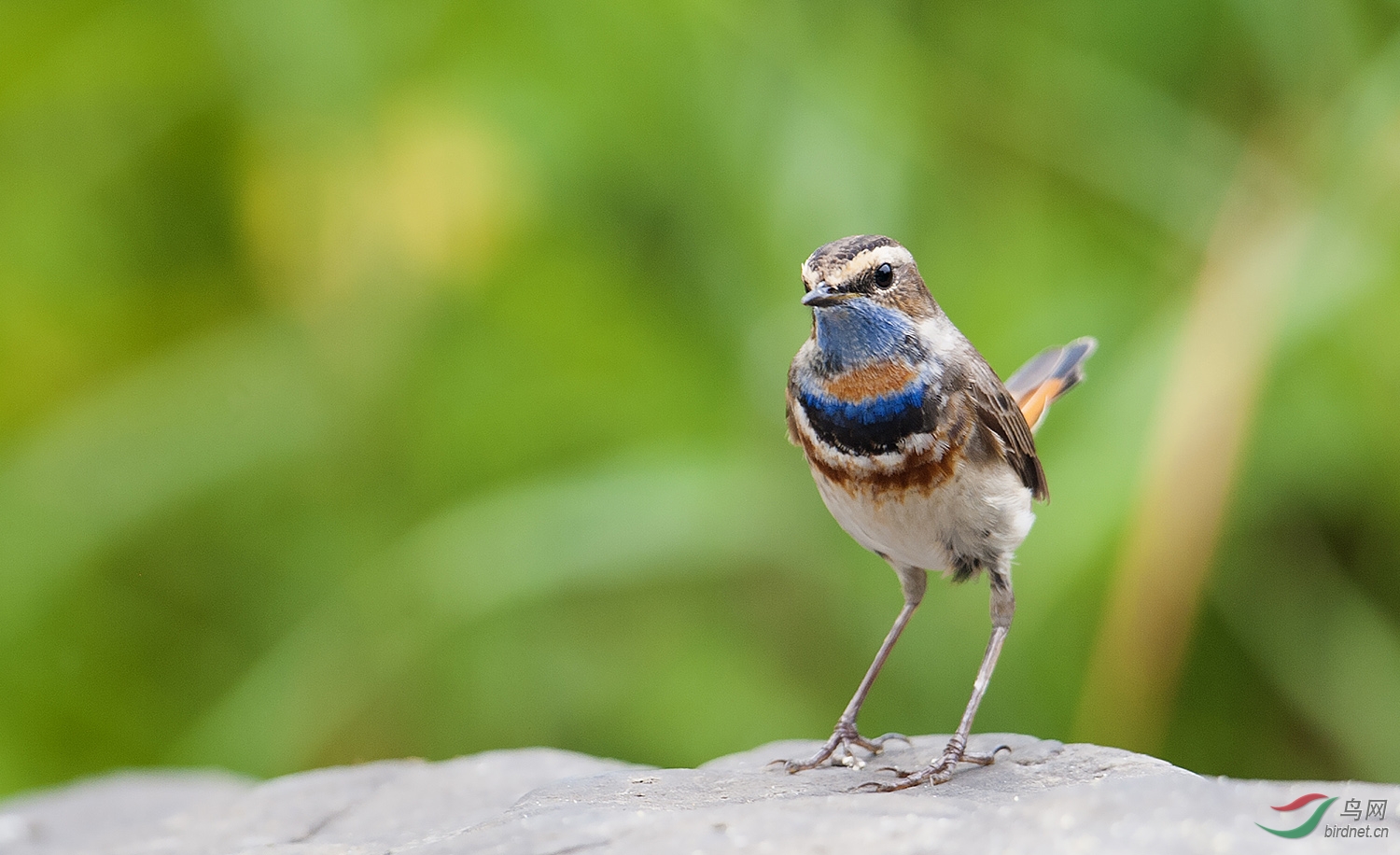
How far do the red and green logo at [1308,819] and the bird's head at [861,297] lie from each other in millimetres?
A: 1172

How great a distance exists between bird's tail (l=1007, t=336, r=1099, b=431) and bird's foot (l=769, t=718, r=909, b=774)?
958 millimetres

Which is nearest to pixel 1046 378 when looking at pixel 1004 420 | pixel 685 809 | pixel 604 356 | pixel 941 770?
pixel 1004 420

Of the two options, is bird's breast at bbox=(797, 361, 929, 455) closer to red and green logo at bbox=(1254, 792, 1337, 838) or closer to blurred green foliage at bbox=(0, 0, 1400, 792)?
red and green logo at bbox=(1254, 792, 1337, 838)

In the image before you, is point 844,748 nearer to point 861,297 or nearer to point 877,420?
point 877,420

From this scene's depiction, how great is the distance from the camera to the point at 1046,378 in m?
3.87

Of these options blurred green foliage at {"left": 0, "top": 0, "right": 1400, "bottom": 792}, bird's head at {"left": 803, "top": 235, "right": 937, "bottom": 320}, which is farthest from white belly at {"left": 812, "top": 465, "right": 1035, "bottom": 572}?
blurred green foliage at {"left": 0, "top": 0, "right": 1400, "bottom": 792}

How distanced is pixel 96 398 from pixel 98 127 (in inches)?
38.3

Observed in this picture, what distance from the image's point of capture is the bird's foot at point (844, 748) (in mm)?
3314

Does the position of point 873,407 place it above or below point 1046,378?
below

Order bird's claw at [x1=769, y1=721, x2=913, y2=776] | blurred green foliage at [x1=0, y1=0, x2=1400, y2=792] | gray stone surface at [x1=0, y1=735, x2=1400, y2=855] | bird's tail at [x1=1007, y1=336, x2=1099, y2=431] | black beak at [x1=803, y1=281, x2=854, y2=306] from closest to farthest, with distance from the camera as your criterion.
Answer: gray stone surface at [x1=0, y1=735, x2=1400, y2=855]
black beak at [x1=803, y1=281, x2=854, y2=306]
bird's claw at [x1=769, y1=721, x2=913, y2=776]
bird's tail at [x1=1007, y1=336, x2=1099, y2=431]
blurred green foliage at [x1=0, y1=0, x2=1400, y2=792]

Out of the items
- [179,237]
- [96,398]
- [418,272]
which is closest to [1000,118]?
[418,272]

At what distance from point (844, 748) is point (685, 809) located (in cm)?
Answer: 99

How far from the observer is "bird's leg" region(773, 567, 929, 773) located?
3318 mm

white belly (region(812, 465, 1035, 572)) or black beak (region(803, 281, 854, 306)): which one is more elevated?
black beak (region(803, 281, 854, 306))
